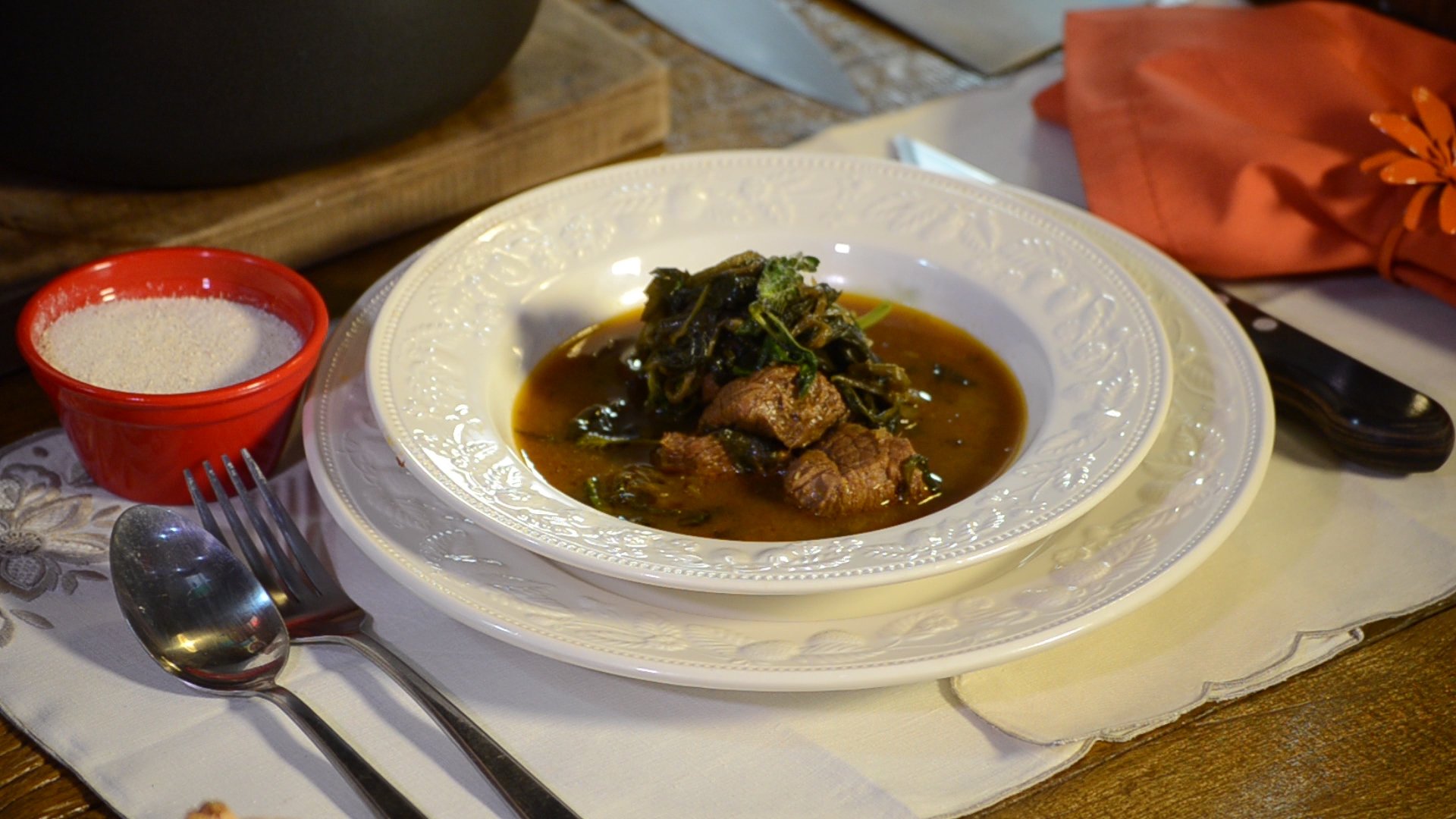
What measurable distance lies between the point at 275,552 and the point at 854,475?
814mm

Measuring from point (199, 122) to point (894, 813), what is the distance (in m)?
1.64

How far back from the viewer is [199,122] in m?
2.20

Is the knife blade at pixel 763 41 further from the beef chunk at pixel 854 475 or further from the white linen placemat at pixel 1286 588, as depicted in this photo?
the beef chunk at pixel 854 475

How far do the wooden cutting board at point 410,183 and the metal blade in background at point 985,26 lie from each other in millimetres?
→ 852

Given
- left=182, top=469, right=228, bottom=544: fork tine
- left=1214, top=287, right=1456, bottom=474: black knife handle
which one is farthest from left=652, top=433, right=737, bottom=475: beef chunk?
left=1214, top=287, right=1456, bottom=474: black knife handle

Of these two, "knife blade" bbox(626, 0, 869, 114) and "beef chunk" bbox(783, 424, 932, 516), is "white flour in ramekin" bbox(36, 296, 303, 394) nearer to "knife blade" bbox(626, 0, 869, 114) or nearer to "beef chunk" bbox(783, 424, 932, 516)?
"beef chunk" bbox(783, 424, 932, 516)

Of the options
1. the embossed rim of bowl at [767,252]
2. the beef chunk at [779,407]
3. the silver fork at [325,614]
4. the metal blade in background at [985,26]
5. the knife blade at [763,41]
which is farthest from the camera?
the metal blade in background at [985,26]

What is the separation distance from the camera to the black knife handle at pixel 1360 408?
198cm

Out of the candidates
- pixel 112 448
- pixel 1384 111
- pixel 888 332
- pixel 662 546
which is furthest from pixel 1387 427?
pixel 112 448

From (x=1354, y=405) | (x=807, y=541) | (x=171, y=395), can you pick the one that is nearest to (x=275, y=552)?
A: (x=171, y=395)

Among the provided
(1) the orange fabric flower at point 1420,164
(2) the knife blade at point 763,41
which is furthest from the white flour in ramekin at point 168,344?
(1) the orange fabric flower at point 1420,164

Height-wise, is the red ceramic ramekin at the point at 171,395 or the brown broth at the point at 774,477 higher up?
the red ceramic ramekin at the point at 171,395

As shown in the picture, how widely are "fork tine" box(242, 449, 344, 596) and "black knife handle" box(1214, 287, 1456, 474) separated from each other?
151cm

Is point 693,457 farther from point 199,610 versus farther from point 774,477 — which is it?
point 199,610
